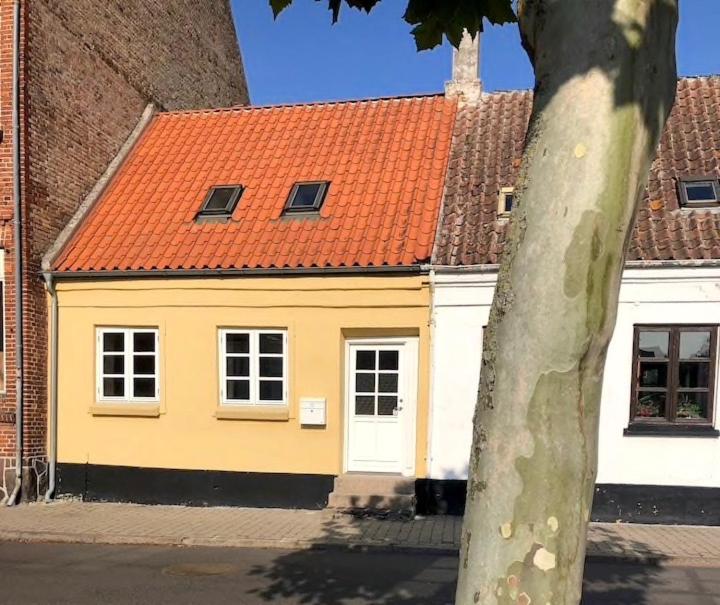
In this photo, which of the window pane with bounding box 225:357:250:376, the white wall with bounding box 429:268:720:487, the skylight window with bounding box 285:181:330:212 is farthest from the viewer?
the skylight window with bounding box 285:181:330:212

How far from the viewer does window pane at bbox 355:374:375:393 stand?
8.87 meters

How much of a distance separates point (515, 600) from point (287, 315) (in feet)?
23.1

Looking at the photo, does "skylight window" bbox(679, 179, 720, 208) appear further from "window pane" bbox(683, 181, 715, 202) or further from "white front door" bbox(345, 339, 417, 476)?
"white front door" bbox(345, 339, 417, 476)

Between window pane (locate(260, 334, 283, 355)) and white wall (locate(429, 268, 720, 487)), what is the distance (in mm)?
2194

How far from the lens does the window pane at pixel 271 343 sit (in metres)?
8.88

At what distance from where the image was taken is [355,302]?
8516 millimetres

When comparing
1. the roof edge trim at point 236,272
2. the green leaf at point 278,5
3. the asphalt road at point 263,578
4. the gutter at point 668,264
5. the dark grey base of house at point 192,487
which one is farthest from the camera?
the dark grey base of house at point 192,487

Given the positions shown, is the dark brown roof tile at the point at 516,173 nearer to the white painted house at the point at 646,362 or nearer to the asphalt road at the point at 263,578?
the white painted house at the point at 646,362

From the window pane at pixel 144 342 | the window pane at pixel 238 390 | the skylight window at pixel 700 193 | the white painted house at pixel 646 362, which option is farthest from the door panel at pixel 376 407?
the skylight window at pixel 700 193

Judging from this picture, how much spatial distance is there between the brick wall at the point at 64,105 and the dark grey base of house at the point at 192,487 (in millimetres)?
784

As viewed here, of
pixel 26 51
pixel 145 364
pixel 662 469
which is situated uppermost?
pixel 26 51

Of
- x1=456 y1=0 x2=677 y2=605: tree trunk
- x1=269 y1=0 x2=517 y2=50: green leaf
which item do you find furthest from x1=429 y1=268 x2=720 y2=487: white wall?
x1=456 y1=0 x2=677 y2=605: tree trunk

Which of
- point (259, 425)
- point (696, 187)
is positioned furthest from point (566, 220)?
point (696, 187)

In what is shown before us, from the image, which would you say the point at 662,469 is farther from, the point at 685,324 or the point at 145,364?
the point at 145,364
